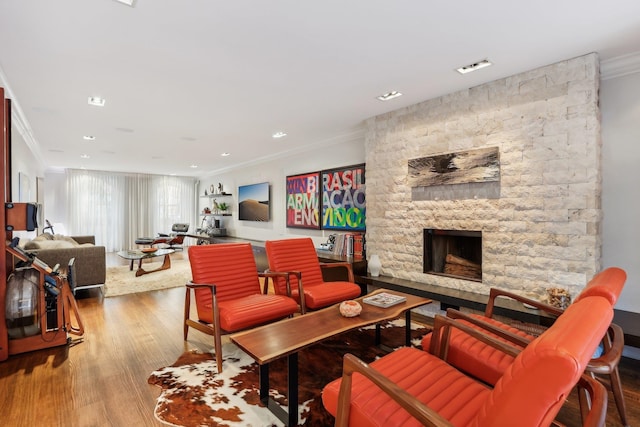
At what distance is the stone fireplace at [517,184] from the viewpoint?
8.52 ft

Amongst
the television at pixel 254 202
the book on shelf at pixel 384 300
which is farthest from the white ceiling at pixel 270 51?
the television at pixel 254 202

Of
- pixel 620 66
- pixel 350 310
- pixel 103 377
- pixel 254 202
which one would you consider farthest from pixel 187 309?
pixel 254 202

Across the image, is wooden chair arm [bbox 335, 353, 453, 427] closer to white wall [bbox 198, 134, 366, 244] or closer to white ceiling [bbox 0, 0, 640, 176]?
white ceiling [bbox 0, 0, 640, 176]

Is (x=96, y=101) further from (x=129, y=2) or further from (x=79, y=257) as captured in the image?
(x=79, y=257)

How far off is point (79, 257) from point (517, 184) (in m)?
5.51

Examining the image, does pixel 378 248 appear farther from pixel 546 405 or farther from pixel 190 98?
pixel 546 405

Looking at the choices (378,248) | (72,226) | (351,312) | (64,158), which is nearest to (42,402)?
(351,312)

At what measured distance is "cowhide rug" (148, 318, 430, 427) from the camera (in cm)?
190

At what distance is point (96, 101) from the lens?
3.45 metres

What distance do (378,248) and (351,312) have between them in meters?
1.93

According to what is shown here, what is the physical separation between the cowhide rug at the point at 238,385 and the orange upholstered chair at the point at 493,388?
642mm

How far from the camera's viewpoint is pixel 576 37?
7.55ft

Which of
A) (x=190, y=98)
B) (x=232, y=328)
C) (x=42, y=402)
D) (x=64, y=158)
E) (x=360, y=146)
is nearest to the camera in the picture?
(x=42, y=402)

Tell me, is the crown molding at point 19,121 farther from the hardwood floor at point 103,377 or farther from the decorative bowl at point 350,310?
the decorative bowl at point 350,310
